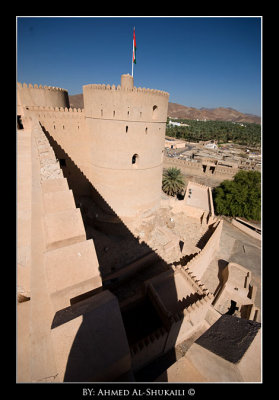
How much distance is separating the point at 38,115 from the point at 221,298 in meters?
12.3

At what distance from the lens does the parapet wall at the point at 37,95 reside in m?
8.69

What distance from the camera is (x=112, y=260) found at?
8922 millimetres

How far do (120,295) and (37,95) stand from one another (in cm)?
974

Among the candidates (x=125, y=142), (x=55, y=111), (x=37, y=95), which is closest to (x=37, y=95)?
(x=37, y=95)

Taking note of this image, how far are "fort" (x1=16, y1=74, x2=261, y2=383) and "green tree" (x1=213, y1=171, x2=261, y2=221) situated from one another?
2.31 metres

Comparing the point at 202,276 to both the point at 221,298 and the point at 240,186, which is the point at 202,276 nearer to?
the point at 221,298

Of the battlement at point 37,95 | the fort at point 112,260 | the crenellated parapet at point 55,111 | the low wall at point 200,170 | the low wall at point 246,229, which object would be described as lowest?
the low wall at point 246,229

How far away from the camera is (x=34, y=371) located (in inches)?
79.4

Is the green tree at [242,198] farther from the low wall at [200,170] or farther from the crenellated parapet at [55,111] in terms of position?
the crenellated parapet at [55,111]

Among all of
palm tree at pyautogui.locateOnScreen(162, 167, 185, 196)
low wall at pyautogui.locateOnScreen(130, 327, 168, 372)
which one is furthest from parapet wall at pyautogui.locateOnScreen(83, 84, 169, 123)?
palm tree at pyautogui.locateOnScreen(162, 167, 185, 196)

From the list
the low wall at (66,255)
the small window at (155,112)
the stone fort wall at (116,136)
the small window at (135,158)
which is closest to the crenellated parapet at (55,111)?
the stone fort wall at (116,136)

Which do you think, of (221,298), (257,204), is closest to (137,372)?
(221,298)

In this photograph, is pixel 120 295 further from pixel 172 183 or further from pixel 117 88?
pixel 172 183

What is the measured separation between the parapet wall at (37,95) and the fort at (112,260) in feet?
0.15
